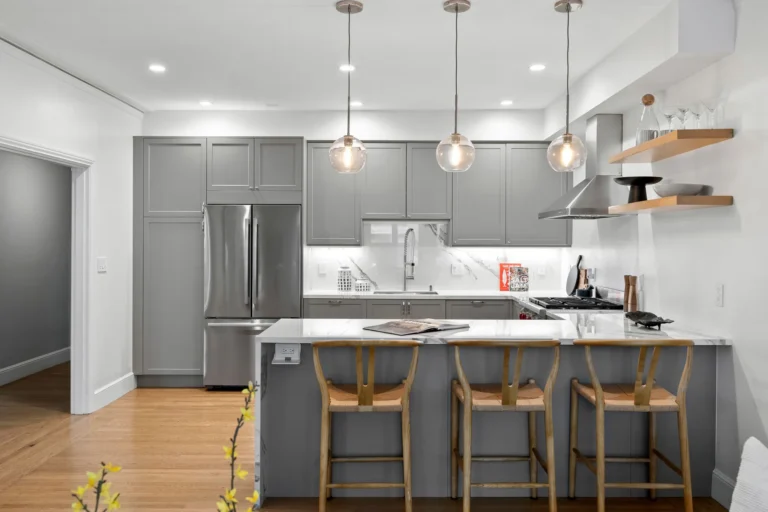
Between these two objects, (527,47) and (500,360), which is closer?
(500,360)

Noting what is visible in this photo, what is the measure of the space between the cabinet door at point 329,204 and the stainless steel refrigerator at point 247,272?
0.81 feet

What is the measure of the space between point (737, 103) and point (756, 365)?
1356 mm

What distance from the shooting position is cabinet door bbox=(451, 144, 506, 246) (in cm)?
571

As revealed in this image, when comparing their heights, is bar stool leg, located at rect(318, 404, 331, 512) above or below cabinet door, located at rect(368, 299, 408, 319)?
below

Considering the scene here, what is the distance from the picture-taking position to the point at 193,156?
5633mm

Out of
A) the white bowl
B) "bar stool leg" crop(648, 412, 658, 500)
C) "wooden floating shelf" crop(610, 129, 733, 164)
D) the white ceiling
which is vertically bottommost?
"bar stool leg" crop(648, 412, 658, 500)

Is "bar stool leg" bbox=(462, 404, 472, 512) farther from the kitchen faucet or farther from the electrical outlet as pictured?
the kitchen faucet

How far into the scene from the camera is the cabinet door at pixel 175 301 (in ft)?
18.5

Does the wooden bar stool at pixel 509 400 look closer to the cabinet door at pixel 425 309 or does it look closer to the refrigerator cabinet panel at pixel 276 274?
the cabinet door at pixel 425 309

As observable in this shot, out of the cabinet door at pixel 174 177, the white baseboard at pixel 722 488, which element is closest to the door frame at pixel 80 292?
the cabinet door at pixel 174 177

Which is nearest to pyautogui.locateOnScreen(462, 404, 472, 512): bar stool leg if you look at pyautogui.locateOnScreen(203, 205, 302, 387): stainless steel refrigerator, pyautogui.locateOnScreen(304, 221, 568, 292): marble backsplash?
pyautogui.locateOnScreen(203, 205, 302, 387): stainless steel refrigerator

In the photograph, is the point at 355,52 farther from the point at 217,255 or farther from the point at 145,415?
the point at 145,415

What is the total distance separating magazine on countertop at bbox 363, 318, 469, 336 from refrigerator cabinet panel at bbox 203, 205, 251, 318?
2465mm

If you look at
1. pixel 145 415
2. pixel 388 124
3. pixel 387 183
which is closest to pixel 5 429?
pixel 145 415
